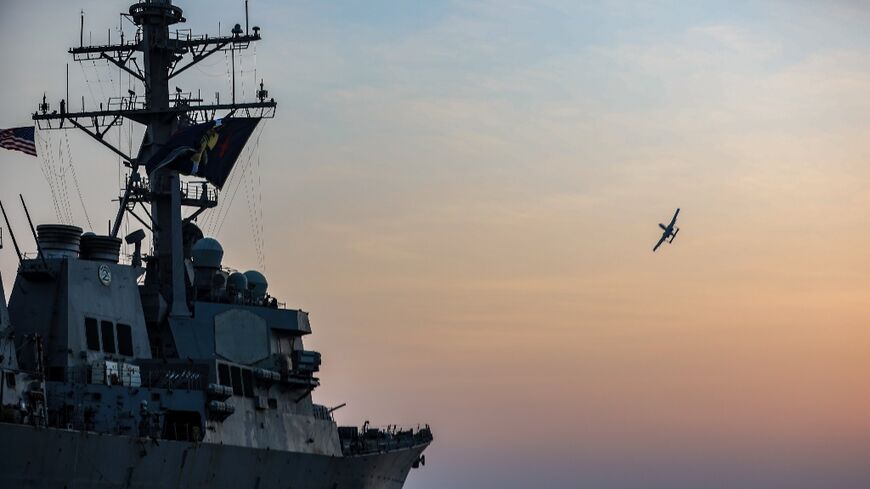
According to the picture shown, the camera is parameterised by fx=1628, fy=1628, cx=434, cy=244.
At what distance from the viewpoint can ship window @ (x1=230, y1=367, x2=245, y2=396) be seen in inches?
1822

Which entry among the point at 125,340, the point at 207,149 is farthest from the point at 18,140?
the point at 207,149

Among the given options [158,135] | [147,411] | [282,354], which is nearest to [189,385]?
[147,411]

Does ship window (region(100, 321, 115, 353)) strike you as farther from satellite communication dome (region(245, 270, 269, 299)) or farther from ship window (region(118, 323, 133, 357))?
satellite communication dome (region(245, 270, 269, 299))

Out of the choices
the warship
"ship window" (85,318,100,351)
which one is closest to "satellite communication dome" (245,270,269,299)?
the warship

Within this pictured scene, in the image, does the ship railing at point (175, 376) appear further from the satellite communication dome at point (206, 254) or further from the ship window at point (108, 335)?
the satellite communication dome at point (206, 254)

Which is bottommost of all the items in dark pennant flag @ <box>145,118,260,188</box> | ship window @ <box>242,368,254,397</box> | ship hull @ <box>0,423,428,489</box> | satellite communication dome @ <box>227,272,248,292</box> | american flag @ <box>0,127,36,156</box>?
ship hull @ <box>0,423,428,489</box>

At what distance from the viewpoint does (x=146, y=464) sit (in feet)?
132

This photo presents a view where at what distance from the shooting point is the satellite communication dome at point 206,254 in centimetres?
5028

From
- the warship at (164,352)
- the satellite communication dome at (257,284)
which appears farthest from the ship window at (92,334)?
the satellite communication dome at (257,284)

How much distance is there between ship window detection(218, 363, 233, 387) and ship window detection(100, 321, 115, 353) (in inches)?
128

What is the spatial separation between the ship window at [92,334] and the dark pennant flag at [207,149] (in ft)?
22.5

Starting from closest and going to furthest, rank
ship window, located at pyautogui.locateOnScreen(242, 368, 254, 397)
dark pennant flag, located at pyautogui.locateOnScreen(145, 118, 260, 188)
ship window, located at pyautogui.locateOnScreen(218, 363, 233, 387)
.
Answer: ship window, located at pyautogui.locateOnScreen(218, 363, 233, 387) < ship window, located at pyautogui.locateOnScreen(242, 368, 254, 397) < dark pennant flag, located at pyautogui.locateOnScreen(145, 118, 260, 188)

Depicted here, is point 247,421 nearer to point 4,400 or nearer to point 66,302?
point 66,302

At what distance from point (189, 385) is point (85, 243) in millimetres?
4764
